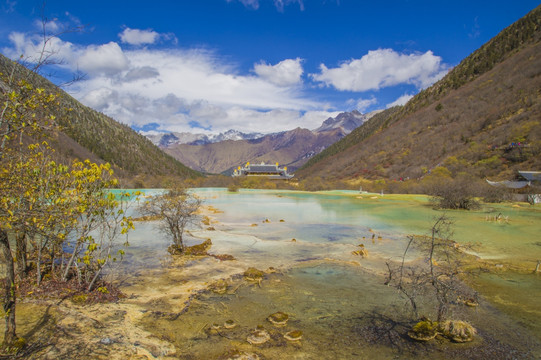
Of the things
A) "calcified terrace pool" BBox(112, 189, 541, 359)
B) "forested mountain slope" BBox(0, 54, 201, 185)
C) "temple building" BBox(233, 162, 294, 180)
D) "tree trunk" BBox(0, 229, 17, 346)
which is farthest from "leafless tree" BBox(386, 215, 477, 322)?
"temple building" BBox(233, 162, 294, 180)

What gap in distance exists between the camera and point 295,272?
1095 cm

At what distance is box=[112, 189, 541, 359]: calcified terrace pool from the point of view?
6184mm

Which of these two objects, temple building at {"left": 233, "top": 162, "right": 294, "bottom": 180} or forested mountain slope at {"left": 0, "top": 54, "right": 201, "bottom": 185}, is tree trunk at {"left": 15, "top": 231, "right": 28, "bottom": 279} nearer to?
forested mountain slope at {"left": 0, "top": 54, "right": 201, "bottom": 185}

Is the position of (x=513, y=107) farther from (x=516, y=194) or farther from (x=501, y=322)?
(x=501, y=322)

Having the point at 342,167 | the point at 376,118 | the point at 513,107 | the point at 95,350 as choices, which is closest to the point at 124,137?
the point at 342,167

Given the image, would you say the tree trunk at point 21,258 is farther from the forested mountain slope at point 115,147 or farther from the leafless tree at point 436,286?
the forested mountain slope at point 115,147

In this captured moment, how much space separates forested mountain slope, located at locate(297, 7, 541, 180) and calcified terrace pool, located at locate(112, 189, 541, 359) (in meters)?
45.8

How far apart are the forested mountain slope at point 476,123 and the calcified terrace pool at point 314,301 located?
150 ft

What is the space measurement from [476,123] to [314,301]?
82.6 metres

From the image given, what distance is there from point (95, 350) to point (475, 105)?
9926 cm

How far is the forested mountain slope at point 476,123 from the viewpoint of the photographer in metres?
53.5

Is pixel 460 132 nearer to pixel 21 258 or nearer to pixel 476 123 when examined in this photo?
pixel 476 123

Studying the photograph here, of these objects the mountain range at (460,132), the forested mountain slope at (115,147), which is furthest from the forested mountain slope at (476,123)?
the forested mountain slope at (115,147)

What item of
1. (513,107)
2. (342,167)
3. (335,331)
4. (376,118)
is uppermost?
(376,118)
